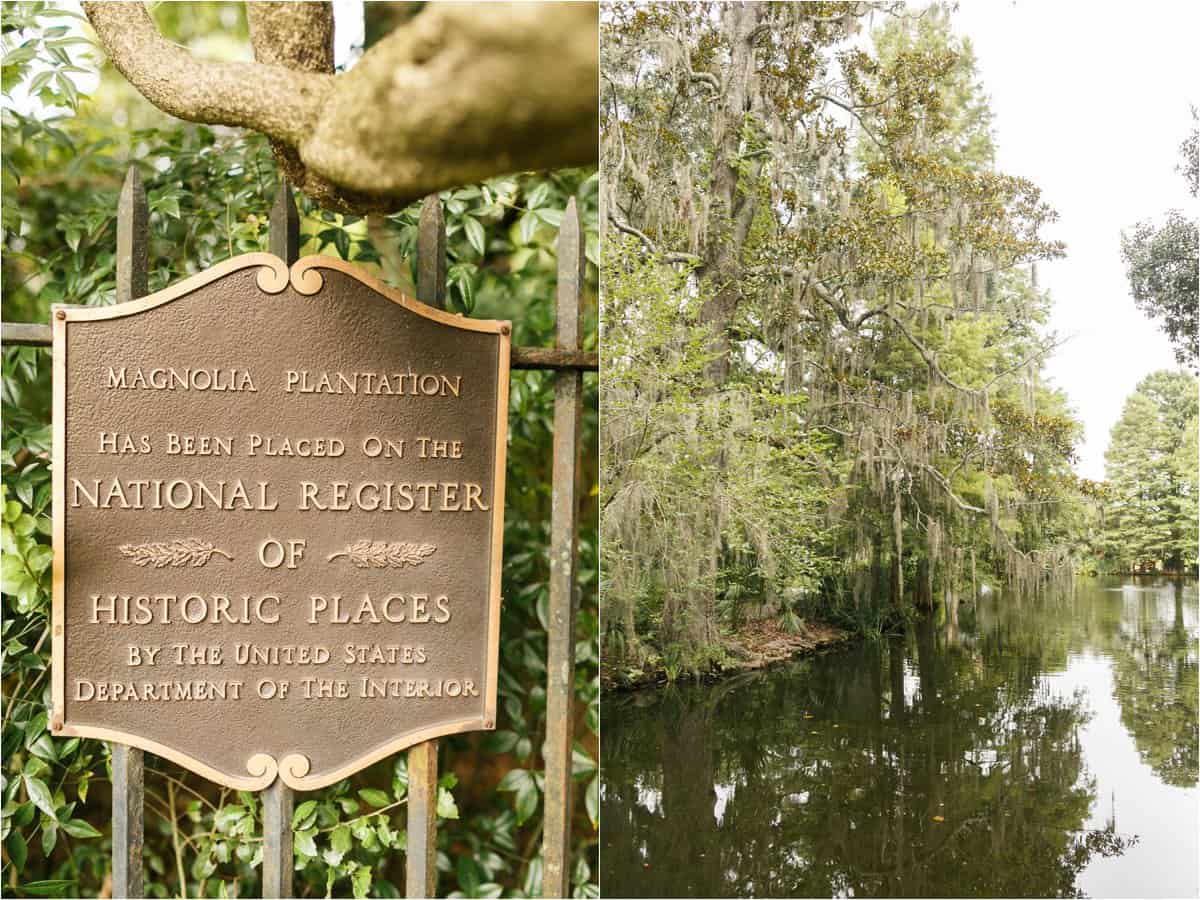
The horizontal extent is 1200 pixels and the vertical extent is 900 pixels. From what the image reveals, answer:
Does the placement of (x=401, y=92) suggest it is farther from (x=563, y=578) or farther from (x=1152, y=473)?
(x=1152, y=473)

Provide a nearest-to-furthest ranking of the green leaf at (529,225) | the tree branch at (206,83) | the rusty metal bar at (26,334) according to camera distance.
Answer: the tree branch at (206,83)
the rusty metal bar at (26,334)
the green leaf at (529,225)

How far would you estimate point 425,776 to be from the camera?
176 centimetres

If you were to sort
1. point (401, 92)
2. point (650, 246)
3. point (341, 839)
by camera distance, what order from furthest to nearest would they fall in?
point (341, 839) < point (650, 246) < point (401, 92)

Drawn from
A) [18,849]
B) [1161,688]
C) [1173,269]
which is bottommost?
[18,849]

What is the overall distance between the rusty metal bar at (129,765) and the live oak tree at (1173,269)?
214 cm

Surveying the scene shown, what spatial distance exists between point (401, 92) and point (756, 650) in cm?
135

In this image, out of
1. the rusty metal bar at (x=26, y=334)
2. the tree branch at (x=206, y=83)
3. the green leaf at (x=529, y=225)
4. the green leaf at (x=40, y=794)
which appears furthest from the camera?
the green leaf at (x=529, y=225)

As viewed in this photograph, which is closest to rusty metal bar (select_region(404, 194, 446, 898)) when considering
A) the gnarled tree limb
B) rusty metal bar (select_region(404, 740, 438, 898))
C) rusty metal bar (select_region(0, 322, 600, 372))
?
rusty metal bar (select_region(404, 740, 438, 898))

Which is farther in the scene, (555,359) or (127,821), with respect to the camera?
(555,359)

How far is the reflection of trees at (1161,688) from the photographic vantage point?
5.77ft

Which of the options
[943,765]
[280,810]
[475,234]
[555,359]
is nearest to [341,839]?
[280,810]

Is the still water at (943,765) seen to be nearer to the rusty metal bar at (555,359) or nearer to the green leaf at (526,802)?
the green leaf at (526,802)

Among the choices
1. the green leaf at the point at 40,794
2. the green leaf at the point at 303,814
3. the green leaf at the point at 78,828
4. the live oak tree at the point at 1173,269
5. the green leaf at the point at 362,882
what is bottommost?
the green leaf at the point at 362,882

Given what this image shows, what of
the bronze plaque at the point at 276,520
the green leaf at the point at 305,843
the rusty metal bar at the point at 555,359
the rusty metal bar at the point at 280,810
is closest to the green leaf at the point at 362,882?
the green leaf at the point at 305,843
